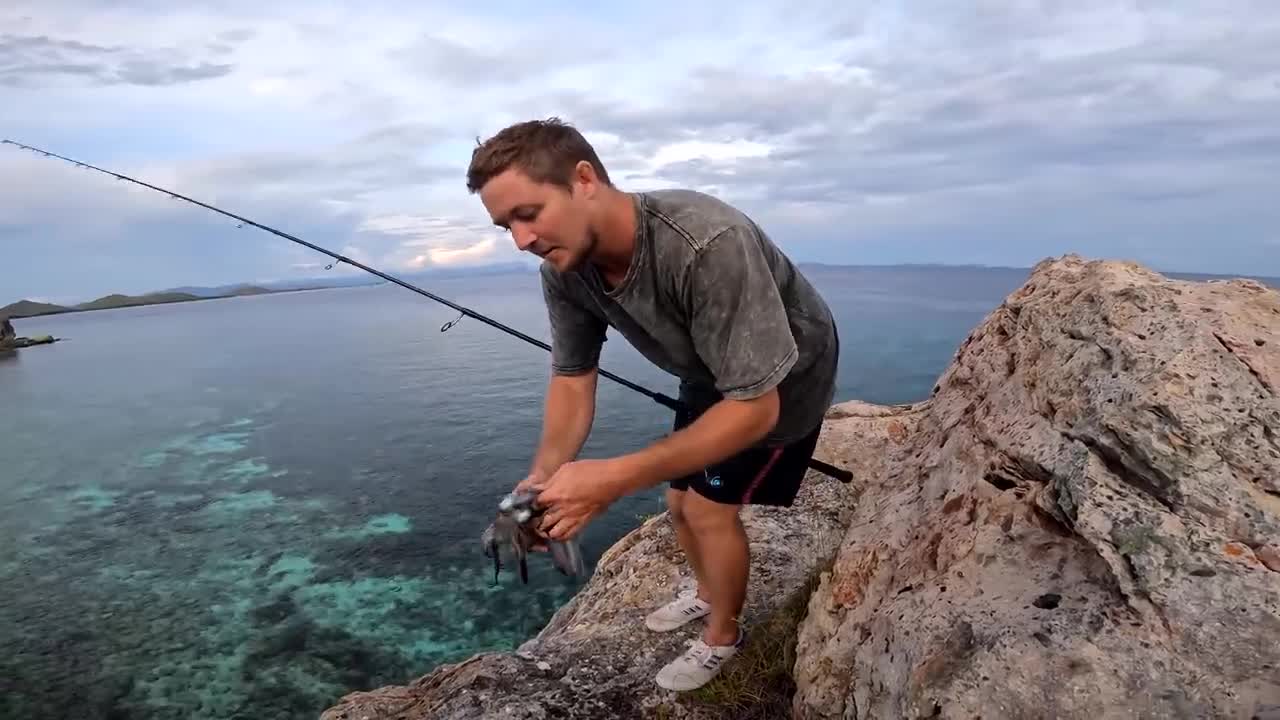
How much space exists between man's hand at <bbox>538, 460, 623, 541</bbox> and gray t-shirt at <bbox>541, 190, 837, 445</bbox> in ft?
2.18

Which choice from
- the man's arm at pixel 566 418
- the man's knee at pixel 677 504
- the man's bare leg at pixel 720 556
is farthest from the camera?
the man's knee at pixel 677 504

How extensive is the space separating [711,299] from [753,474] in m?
1.63

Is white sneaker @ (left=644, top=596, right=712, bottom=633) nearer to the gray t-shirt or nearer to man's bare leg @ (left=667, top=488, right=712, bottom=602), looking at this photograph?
man's bare leg @ (left=667, top=488, right=712, bottom=602)

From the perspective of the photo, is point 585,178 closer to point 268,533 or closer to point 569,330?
point 569,330

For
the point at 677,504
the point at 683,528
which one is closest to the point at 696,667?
the point at 683,528

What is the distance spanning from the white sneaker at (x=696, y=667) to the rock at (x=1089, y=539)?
32.0 inches

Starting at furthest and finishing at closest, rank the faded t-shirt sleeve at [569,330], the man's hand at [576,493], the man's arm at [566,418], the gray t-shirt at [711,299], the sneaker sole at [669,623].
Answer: the sneaker sole at [669,623]
the man's arm at [566,418]
the faded t-shirt sleeve at [569,330]
the gray t-shirt at [711,299]
the man's hand at [576,493]

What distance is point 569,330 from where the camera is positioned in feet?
14.3

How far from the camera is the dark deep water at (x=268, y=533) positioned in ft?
43.7

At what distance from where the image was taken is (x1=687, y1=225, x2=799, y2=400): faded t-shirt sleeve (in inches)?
123

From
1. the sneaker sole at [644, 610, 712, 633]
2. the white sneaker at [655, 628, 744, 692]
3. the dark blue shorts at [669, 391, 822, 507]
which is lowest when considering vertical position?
the sneaker sole at [644, 610, 712, 633]

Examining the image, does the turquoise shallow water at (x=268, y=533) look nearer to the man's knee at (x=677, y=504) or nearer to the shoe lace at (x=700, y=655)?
the shoe lace at (x=700, y=655)

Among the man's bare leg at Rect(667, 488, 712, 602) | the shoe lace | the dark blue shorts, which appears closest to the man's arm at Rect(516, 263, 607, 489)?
the dark blue shorts

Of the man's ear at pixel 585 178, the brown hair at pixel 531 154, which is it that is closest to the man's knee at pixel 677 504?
the man's ear at pixel 585 178
